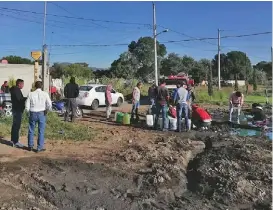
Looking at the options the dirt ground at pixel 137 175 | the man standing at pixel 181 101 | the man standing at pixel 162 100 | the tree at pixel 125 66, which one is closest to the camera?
the dirt ground at pixel 137 175

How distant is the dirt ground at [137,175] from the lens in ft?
23.7

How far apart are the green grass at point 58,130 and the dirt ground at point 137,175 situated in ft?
2.19

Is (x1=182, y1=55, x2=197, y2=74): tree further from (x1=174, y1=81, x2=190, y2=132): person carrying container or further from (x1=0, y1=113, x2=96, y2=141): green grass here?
(x1=0, y1=113, x2=96, y2=141): green grass

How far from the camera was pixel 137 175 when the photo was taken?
8711mm

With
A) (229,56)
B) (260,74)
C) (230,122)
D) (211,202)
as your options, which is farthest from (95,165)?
(229,56)

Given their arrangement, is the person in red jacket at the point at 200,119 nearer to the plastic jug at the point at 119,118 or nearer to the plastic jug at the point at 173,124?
the plastic jug at the point at 173,124

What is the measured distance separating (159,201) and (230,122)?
10.3 m

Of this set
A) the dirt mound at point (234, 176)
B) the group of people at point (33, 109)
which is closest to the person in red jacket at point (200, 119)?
the dirt mound at point (234, 176)

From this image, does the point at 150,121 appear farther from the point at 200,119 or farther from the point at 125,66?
the point at 125,66

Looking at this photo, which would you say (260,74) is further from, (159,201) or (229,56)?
(159,201)

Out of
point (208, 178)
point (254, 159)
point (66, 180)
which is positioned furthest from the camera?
point (254, 159)

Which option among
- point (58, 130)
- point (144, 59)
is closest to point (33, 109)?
point (58, 130)

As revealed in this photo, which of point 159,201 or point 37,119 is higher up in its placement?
point 37,119

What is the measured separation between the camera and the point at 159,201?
Result: 7.34 metres
